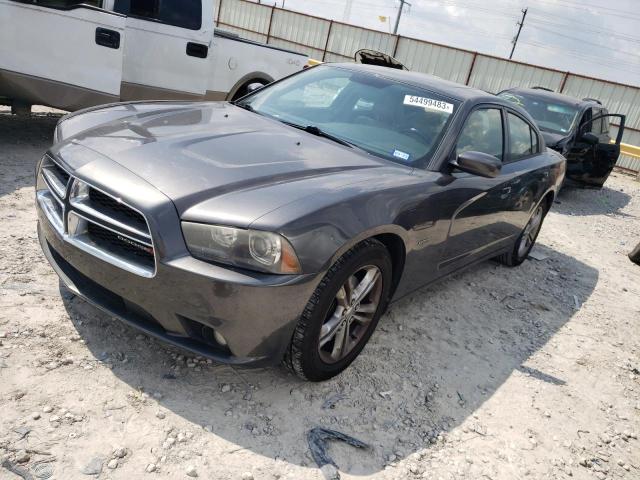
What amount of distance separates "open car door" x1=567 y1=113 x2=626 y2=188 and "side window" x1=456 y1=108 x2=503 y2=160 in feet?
16.8

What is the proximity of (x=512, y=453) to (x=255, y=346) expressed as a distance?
145cm

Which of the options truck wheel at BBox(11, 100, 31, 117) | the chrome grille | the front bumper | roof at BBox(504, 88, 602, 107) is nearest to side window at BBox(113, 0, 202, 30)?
truck wheel at BBox(11, 100, 31, 117)

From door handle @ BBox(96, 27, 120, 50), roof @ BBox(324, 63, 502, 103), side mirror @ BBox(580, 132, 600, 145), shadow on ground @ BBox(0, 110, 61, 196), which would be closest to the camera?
roof @ BBox(324, 63, 502, 103)

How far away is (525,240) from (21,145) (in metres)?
5.33

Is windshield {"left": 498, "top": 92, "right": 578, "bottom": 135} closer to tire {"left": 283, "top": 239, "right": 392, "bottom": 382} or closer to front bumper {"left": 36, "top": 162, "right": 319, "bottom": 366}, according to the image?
tire {"left": 283, "top": 239, "right": 392, "bottom": 382}

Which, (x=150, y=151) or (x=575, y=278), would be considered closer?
(x=150, y=151)

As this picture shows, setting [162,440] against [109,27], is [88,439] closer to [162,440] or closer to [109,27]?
[162,440]

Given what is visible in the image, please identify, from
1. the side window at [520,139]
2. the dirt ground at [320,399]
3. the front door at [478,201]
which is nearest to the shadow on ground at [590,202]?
the side window at [520,139]

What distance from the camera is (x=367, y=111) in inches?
143

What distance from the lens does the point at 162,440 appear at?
2295 mm

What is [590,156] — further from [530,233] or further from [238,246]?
[238,246]

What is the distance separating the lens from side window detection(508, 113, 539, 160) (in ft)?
14.5

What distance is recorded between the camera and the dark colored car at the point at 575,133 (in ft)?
28.1

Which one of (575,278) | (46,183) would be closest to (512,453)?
(46,183)
